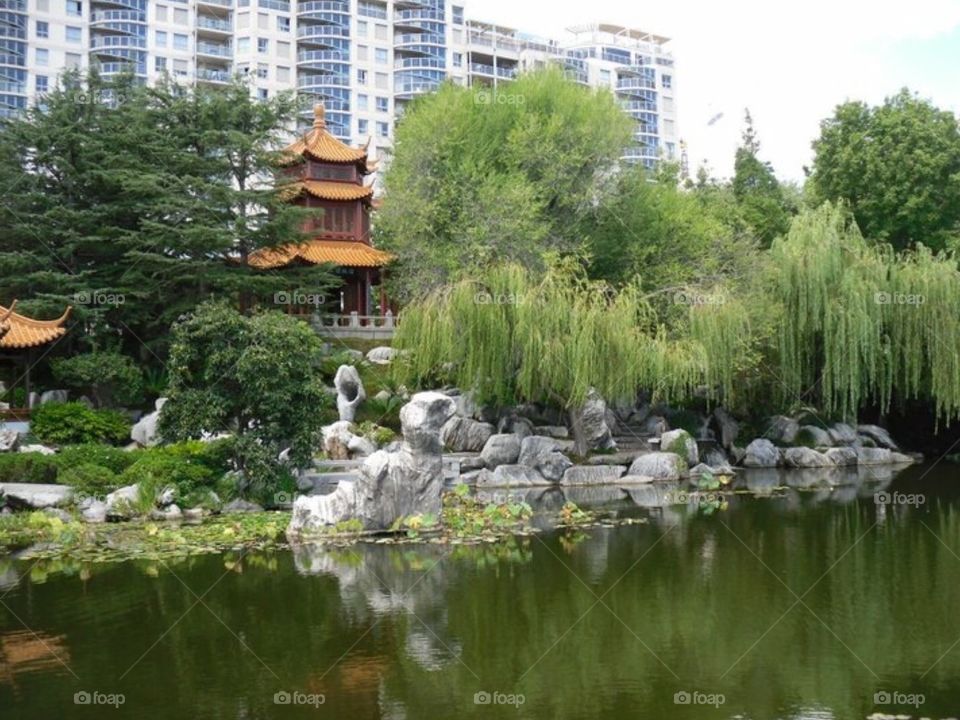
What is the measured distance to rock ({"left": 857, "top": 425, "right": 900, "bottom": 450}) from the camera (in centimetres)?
2375

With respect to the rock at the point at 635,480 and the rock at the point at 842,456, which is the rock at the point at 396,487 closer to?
the rock at the point at 635,480

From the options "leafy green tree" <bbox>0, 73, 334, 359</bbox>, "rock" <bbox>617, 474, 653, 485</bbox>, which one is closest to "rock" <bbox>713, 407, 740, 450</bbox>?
"rock" <bbox>617, 474, 653, 485</bbox>

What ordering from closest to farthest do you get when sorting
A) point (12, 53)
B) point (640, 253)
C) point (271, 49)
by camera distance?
point (640, 253) → point (12, 53) → point (271, 49)

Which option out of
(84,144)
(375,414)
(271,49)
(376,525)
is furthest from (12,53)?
(376,525)

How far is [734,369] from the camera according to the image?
21.1 meters

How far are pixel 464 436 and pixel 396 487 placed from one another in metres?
7.05

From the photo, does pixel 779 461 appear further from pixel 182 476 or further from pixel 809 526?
pixel 182 476

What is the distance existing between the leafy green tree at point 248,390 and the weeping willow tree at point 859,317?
35.1 ft

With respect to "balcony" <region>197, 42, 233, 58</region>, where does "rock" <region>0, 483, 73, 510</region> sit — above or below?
below

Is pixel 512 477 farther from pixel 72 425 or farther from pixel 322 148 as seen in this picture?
pixel 322 148

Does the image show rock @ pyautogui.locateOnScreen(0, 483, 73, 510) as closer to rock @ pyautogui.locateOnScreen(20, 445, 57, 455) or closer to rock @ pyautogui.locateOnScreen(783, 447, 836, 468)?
rock @ pyautogui.locateOnScreen(20, 445, 57, 455)

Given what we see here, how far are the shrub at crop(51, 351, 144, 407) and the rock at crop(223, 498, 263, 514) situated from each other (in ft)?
20.5

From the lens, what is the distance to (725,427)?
2325 cm

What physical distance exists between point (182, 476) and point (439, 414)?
4221mm
